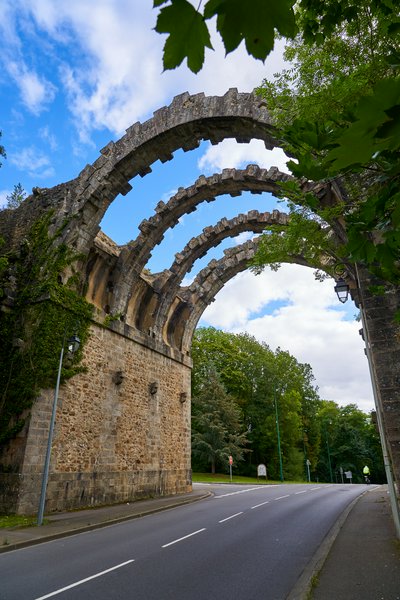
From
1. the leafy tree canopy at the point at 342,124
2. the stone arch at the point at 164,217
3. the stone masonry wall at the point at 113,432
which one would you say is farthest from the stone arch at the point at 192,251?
the leafy tree canopy at the point at 342,124

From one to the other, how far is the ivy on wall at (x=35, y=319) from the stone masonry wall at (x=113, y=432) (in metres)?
0.60

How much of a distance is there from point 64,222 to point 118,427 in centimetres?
779

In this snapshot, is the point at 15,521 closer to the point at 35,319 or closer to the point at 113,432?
the point at 113,432

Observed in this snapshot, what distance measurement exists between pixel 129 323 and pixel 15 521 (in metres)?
8.64

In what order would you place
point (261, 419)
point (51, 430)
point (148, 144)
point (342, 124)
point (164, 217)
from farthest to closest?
point (261, 419) < point (164, 217) < point (148, 144) < point (51, 430) < point (342, 124)

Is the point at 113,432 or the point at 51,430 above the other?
the point at 113,432

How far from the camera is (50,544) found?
830 cm

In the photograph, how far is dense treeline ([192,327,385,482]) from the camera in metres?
40.2

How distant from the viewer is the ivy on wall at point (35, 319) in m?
12.2

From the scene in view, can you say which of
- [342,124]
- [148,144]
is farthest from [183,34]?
[148,144]

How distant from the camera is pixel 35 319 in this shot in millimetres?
13016

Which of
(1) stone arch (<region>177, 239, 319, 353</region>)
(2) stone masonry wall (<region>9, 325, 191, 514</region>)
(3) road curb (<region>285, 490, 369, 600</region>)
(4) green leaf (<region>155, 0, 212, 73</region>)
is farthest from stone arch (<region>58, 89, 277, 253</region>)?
(4) green leaf (<region>155, 0, 212, 73</region>)

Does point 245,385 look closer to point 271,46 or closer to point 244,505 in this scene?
point 244,505

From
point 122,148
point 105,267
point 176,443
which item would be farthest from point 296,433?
point 122,148
